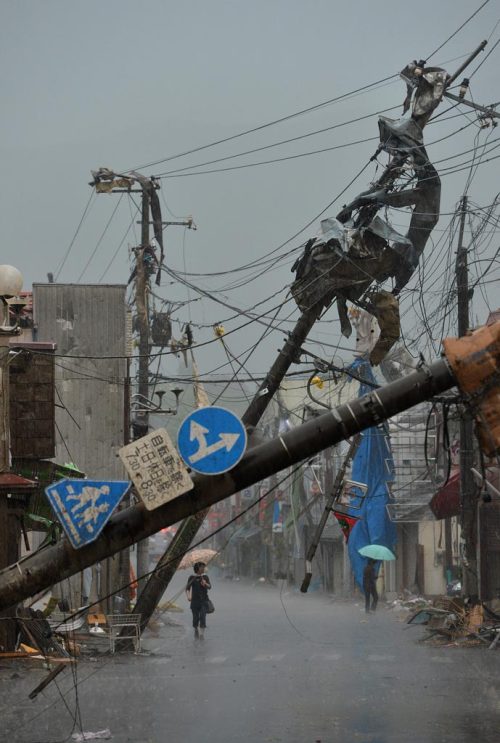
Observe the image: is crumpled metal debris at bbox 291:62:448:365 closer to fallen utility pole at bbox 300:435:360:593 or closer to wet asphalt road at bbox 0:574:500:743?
fallen utility pole at bbox 300:435:360:593

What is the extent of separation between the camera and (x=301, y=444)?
11.8m

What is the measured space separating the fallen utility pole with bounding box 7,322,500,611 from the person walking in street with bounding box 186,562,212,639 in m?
19.0

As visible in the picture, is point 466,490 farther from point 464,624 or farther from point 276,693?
point 276,693

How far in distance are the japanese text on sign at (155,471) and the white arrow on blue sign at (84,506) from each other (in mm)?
208

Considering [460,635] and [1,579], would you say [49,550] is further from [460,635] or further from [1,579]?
[460,635]

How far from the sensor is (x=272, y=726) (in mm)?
15906

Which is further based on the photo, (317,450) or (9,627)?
(9,627)

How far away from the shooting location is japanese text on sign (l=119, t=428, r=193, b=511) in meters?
11.7

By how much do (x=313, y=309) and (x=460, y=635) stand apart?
35.4 ft

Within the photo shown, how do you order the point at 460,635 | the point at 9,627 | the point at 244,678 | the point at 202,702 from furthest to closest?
the point at 460,635 → the point at 9,627 → the point at 244,678 → the point at 202,702

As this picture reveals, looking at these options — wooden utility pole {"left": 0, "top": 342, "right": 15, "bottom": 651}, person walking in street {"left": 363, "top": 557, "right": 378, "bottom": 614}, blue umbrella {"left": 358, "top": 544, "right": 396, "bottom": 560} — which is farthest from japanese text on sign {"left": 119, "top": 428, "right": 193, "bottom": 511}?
person walking in street {"left": 363, "top": 557, "right": 378, "bottom": 614}

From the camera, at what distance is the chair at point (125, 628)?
27.2 meters

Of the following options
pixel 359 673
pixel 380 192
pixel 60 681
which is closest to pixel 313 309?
pixel 380 192

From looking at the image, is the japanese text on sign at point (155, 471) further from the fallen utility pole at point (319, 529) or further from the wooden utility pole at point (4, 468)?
the wooden utility pole at point (4, 468)
